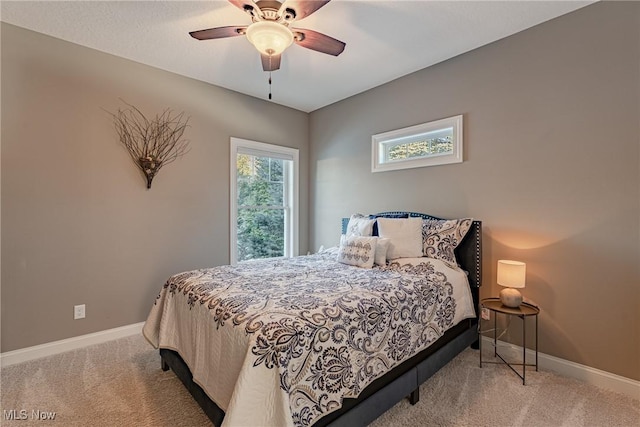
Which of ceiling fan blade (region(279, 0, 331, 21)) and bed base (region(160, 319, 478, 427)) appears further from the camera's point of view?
ceiling fan blade (region(279, 0, 331, 21))

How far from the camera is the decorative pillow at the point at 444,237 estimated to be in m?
2.54

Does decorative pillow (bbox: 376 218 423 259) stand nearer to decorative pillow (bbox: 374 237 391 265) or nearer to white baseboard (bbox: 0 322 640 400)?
decorative pillow (bbox: 374 237 391 265)

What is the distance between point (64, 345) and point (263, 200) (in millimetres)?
2557

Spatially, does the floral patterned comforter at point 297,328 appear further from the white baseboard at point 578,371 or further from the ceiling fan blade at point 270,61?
the ceiling fan blade at point 270,61

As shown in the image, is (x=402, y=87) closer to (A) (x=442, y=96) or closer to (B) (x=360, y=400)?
(A) (x=442, y=96)

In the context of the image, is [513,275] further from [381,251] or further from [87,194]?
[87,194]

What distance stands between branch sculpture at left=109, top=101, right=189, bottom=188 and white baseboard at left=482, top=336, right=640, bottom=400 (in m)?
3.73

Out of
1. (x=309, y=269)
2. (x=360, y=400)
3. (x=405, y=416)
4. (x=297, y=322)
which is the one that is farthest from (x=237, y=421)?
(x=309, y=269)

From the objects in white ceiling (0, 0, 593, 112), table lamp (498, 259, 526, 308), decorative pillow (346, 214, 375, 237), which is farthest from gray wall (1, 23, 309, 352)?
table lamp (498, 259, 526, 308)

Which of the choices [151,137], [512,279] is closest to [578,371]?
[512,279]

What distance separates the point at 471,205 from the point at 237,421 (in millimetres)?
2588

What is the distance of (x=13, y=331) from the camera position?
235cm

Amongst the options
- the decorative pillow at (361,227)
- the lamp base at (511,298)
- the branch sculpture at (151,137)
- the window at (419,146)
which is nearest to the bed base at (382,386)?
the lamp base at (511,298)

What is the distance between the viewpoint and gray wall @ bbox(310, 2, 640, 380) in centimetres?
198
